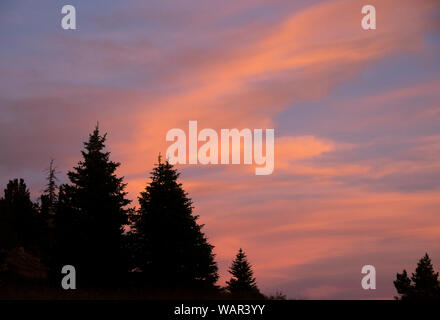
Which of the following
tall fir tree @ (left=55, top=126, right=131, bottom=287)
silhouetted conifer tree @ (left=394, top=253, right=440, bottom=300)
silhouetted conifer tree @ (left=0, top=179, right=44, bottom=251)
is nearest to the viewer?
tall fir tree @ (left=55, top=126, right=131, bottom=287)

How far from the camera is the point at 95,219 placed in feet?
132

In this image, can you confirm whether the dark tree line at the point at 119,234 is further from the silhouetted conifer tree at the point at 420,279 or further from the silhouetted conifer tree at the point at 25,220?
the silhouetted conifer tree at the point at 420,279

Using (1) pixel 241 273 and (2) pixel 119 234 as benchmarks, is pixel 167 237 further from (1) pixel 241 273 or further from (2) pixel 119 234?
(1) pixel 241 273

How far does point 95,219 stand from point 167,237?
5.56 metres

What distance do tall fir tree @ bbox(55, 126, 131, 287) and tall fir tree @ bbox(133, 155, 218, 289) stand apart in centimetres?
206

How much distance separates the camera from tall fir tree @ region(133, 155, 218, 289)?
4134 cm

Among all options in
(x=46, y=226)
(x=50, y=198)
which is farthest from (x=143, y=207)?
(x=50, y=198)

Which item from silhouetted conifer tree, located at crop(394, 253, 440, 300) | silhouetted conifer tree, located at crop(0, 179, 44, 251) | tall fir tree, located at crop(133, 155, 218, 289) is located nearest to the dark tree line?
tall fir tree, located at crop(133, 155, 218, 289)

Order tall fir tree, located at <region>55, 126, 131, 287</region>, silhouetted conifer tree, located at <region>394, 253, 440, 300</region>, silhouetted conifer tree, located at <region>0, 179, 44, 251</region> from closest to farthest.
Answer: tall fir tree, located at <region>55, 126, 131, 287</region> < silhouetted conifer tree, located at <region>0, 179, 44, 251</region> < silhouetted conifer tree, located at <region>394, 253, 440, 300</region>

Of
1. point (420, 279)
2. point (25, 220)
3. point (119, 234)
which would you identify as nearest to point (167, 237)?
point (119, 234)

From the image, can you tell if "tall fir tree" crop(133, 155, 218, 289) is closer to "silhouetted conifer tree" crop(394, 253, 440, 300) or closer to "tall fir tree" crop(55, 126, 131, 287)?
"tall fir tree" crop(55, 126, 131, 287)

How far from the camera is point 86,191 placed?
135ft

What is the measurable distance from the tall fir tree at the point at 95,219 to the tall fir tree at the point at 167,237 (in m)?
2.06
